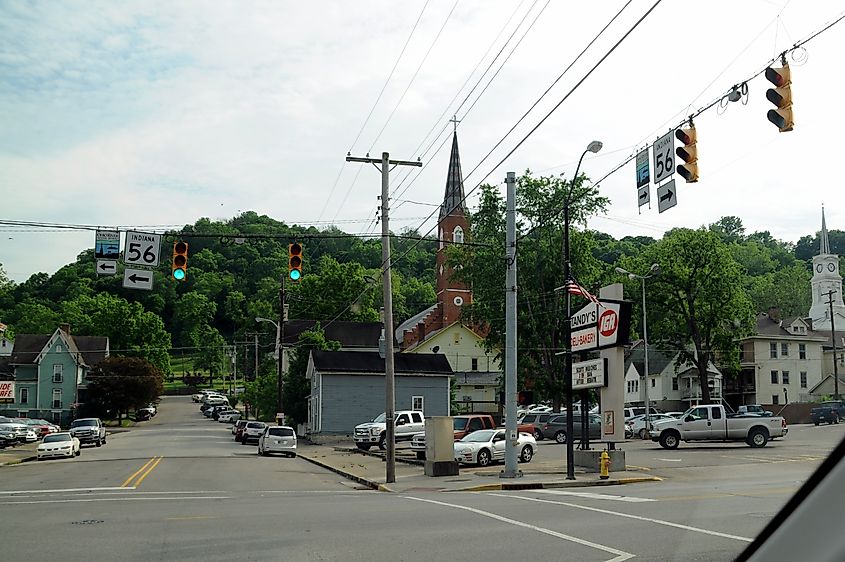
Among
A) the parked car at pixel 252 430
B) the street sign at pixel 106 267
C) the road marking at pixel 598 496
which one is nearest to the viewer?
the road marking at pixel 598 496

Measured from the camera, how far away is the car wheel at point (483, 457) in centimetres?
3256

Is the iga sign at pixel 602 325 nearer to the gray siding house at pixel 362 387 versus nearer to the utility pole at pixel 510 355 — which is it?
the utility pole at pixel 510 355

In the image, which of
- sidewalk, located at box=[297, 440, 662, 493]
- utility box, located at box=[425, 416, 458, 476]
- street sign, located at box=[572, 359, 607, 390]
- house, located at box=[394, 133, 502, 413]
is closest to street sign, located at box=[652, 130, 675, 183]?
street sign, located at box=[572, 359, 607, 390]

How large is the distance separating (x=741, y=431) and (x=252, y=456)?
23207mm

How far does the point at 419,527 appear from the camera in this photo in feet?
45.8

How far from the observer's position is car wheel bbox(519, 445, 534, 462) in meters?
33.3

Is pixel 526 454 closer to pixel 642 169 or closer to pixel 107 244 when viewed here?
pixel 107 244

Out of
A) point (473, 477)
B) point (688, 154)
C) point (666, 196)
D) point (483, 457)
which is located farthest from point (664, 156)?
point (483, 457)

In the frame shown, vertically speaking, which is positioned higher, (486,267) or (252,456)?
(486,267)

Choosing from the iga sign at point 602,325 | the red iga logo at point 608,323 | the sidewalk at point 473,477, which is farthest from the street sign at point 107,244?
the red iga logo at point 608,323

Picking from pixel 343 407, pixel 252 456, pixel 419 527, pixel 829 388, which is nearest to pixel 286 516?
pixel 419 527

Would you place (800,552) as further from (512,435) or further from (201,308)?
(201,308)

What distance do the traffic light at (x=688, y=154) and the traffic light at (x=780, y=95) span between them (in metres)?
2.67

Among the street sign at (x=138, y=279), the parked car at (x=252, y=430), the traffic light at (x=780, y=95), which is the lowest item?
the parked car at (x=252, y=430)
